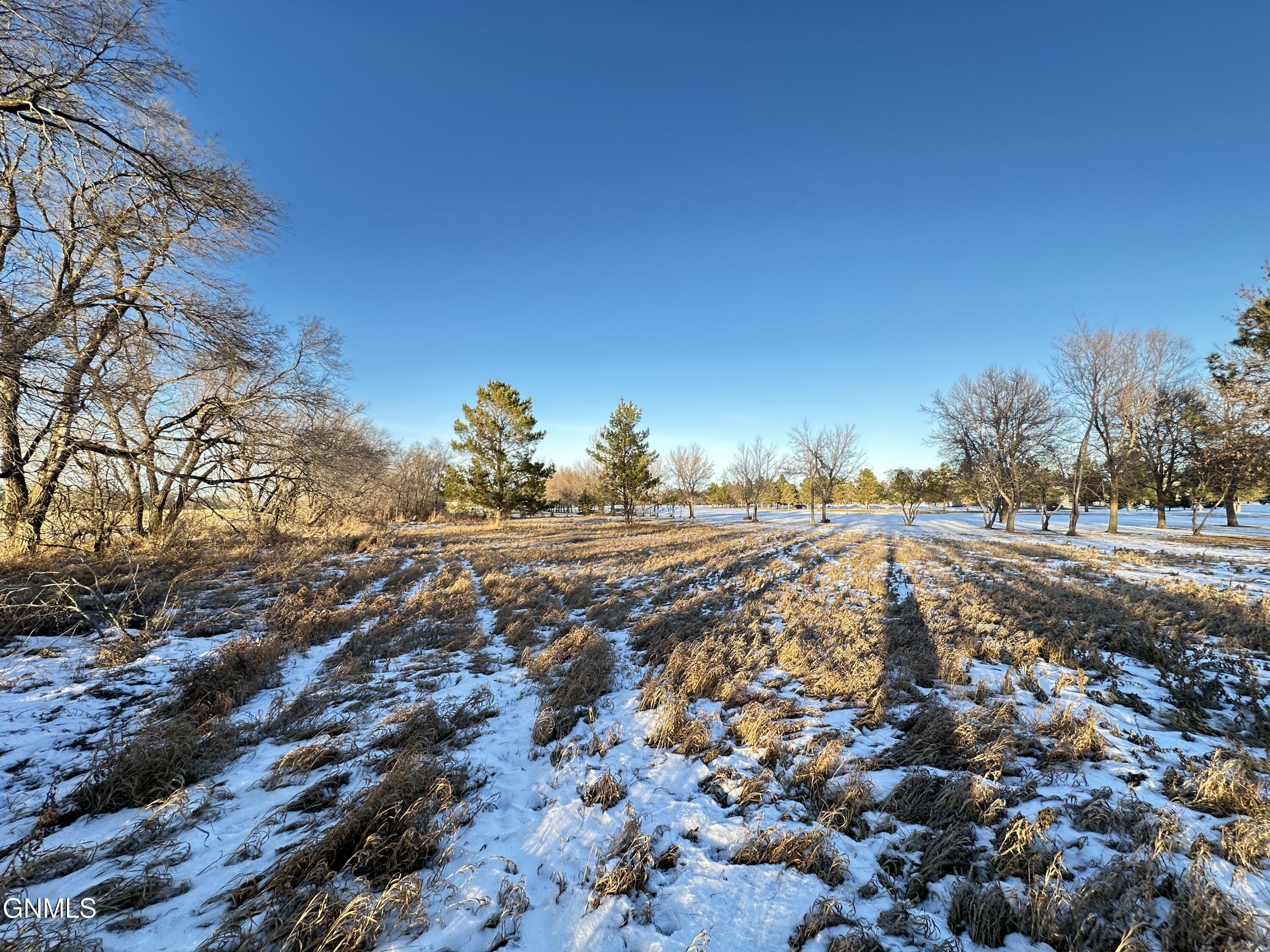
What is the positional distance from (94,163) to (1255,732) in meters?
17.6

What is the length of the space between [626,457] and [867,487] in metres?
52.2

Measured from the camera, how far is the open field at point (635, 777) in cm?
224

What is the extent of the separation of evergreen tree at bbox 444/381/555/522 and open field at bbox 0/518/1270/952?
24.4 metres

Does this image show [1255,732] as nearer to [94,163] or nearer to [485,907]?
[485,907]

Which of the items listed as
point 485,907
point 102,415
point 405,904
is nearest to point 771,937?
point 485,907

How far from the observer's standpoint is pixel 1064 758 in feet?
11.9

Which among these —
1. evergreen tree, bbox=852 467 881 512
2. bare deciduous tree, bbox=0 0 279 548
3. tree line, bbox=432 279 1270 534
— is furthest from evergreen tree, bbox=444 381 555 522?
evergreen tree, bbox=852 467 881 512

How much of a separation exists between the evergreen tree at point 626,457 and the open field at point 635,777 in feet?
83.9

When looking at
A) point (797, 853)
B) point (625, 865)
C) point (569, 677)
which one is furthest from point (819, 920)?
point (569, 677)

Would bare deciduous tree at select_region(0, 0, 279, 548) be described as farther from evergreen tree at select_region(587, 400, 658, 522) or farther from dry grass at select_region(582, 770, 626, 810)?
evergreen tree at select_region(587, 400, 658, 522)

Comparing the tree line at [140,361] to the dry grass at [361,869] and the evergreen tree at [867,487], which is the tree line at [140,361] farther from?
the evergreen tree at [867,487]

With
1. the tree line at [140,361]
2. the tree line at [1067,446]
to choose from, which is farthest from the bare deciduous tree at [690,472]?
the tree line at [140,361]

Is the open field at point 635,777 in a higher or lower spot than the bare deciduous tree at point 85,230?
lower

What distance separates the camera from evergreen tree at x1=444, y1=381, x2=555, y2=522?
32062 mm
